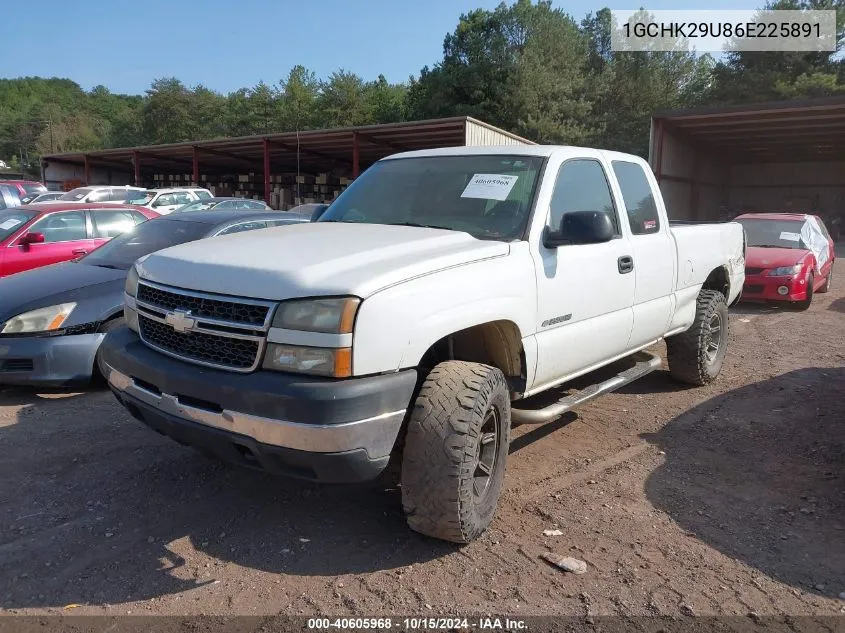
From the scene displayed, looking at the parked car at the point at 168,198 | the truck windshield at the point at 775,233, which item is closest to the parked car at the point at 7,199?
the parked car at the point at 168,198

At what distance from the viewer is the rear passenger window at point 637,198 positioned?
4.58 meters

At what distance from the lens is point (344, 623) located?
2592 mm

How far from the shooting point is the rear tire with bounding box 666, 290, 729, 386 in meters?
5.59

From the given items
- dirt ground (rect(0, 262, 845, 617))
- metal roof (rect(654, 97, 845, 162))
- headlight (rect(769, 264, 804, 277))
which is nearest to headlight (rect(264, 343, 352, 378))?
dirt ground (rect(0, 262, 845, 617))

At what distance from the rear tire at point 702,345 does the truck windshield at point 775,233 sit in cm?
576

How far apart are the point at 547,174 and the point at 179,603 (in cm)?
290

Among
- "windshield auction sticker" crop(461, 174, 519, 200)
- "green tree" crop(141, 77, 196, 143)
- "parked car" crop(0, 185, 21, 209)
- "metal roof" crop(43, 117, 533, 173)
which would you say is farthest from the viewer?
"green tree" crop(141, 77, 196, 143)

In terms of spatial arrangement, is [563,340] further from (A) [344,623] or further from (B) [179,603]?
(B) [179,603]

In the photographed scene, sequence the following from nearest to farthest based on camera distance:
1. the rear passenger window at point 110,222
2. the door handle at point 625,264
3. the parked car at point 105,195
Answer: the door handle at point 625,264 < the rear passenger window at point 110,222 < the parked car at point 105,195

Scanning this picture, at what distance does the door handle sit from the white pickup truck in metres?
0.02

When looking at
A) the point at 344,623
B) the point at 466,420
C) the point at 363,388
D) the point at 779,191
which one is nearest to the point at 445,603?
the point at 344,623

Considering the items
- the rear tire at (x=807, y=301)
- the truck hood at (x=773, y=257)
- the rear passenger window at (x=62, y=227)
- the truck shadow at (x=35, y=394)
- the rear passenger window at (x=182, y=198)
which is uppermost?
the rear passenger window at (x=182, y=198)

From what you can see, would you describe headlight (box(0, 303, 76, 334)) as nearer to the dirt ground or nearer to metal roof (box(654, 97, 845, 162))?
the dirt ground

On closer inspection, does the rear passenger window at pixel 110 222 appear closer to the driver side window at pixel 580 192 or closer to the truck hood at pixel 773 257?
the driver side window at pixel 580 192
